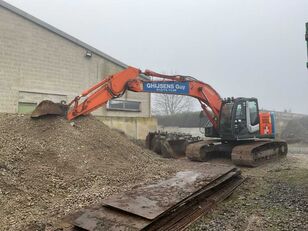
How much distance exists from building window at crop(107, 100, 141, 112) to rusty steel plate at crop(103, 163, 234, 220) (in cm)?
1227

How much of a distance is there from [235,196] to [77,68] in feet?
42.1

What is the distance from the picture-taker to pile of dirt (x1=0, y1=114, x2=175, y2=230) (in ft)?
20.8

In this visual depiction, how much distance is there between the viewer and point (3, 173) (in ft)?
23.2

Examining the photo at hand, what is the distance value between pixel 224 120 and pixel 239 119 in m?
0.58

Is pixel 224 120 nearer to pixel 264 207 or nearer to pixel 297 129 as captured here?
pixel 264 207

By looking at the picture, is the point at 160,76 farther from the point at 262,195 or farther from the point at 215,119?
the point at 262,195

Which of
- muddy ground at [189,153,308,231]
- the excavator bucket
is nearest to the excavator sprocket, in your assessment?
muddy ground at [189,153,308,231]

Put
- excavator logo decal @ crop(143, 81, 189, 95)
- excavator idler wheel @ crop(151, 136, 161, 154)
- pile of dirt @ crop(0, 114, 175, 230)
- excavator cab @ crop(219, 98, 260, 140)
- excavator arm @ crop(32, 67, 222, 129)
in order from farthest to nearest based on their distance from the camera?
excavator idler wheel @ crop(151, 136, 161, 154)
excavator cab @ crop(219, 98, 260, 140)
excavator logo decal @ crop(143, 81, 189, 95)
excavator arm @ crop(32, 67, 222, 129)
pile of dirt @ crop(0, 114, 175, 230)

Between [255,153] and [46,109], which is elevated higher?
[46,109]

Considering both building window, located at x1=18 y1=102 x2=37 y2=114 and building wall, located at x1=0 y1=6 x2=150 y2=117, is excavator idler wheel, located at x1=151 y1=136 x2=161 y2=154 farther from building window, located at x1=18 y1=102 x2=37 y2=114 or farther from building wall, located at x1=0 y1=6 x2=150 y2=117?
building window, located at x1=18 y1=102 x2=37 y2=114

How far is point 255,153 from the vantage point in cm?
1241

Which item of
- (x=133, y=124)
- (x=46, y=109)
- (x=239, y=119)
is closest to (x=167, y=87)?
(x=239, y=119)

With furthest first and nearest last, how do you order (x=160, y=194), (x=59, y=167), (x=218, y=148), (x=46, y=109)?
(x=218, y=148) < (x=46, y=109) < (x=59, y=167) < (x=160, y=194)

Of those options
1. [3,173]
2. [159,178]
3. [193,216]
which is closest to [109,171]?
[159,178]
